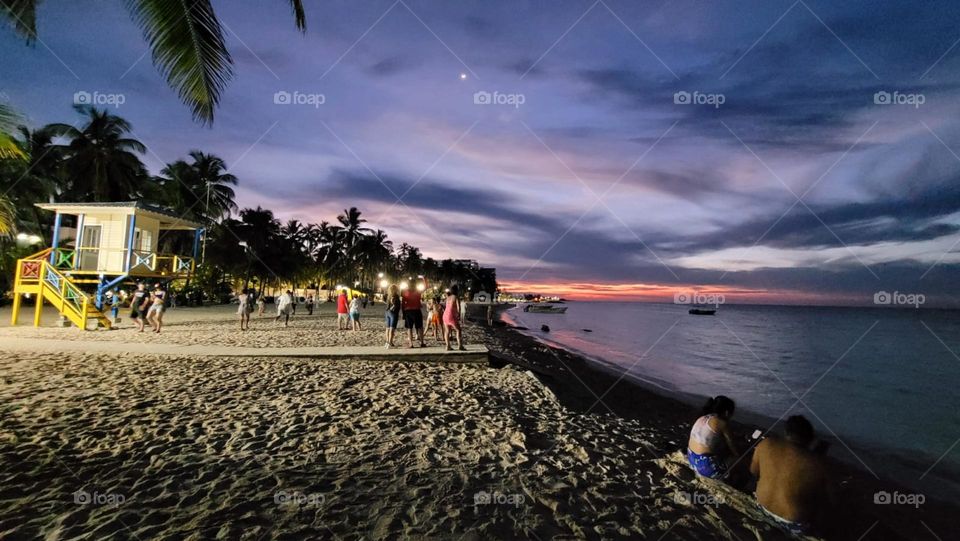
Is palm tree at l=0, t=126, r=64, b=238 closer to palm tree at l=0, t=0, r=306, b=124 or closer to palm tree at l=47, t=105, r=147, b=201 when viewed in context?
palm tree at l=47, t=105, r=147, b=201

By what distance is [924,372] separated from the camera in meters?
23.9

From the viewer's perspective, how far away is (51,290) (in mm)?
15469

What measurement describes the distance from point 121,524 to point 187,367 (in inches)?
255

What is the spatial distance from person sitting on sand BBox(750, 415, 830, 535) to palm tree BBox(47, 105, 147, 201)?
1532 inches

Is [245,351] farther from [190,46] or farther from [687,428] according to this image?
[687,428]

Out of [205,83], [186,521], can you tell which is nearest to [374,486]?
[186,521]

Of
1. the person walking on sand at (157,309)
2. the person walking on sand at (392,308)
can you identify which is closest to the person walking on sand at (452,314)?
the person walking on sand at (392,308)

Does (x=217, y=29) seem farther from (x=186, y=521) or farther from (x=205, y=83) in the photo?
(x=186, y=521)

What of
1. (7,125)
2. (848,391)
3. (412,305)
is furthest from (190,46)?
A: (848,391)

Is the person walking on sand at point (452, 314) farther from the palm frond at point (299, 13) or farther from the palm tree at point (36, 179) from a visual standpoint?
the palm tree at point (36, 179)

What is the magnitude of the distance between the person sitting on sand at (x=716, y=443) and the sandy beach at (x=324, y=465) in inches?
9.1

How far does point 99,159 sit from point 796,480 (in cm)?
4013

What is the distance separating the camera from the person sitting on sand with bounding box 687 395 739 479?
4770 millimetres

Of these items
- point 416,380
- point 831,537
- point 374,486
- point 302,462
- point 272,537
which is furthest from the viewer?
point 416,380
